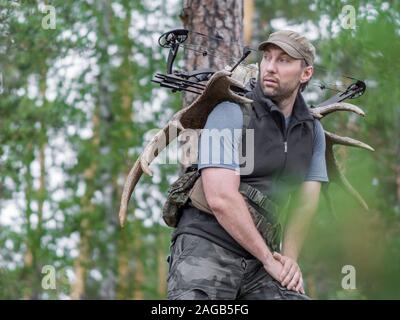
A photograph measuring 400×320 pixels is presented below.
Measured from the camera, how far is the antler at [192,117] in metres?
5.77

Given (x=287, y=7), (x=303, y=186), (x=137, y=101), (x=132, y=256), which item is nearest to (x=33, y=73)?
(x=137, y=101)

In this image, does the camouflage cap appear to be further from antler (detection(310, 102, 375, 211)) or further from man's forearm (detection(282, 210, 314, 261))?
man's forearm (detection(282, 210, 314, 261))

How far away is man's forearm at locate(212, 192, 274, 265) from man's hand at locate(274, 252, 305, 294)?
0.21 m

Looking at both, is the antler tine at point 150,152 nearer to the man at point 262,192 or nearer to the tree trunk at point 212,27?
the man at point 262,192

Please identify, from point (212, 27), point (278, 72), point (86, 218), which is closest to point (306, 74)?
point (278, 72)

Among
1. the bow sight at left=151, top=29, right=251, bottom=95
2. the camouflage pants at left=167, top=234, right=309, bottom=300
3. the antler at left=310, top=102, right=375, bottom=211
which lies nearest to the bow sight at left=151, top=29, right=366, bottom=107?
the bow sight at left=151, top=29, right=251, bottom=95

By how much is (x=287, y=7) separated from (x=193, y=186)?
1929 centimetres

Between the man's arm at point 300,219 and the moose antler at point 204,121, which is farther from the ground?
the moose antler at point 204,121

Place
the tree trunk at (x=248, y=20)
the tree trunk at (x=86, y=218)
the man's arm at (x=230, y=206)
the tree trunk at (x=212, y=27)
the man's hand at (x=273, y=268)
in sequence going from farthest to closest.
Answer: the tree trunk at (x=248, y=20) < the tree trunk at (x=86, y=218) < the tree trunk at (x=212, y=27) < the man's hand at (x=273, y=268) < the man's arm at (x=230, y=206)

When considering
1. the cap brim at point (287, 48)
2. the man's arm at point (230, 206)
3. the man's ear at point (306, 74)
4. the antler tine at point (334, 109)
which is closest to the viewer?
the man's arm at point (230, 206)

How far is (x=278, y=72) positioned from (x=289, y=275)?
47.2 inches

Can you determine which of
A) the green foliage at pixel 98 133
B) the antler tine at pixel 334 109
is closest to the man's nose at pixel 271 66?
the antler tine at pixel 334 109
